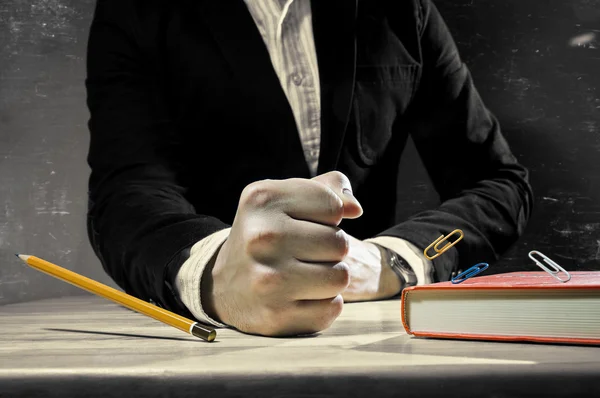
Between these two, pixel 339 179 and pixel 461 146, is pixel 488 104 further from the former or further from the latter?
pixel 339 179

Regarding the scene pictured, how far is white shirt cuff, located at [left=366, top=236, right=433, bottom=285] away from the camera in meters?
0.83

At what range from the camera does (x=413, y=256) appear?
83cm

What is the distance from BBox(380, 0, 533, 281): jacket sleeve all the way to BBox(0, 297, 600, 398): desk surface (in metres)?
0.62

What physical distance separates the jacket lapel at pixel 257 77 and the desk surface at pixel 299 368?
0.60 meters

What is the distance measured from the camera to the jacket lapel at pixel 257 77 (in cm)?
96

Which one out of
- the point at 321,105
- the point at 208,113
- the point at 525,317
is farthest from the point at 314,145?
the point at 525,317

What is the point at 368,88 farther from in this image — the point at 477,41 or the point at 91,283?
the point at 91,283

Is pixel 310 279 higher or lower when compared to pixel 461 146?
higher

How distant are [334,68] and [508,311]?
697 mm

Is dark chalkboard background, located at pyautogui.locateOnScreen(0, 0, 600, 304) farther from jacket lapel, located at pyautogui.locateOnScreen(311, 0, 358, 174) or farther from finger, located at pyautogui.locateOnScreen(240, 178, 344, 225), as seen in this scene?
finger, located at pyautogui.locateOnScreen(240, 178, 344, 225)

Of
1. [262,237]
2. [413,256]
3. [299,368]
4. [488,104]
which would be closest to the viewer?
[299,368]

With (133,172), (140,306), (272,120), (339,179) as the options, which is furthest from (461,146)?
(140,306)

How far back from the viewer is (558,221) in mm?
1327

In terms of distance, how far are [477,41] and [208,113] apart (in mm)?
662
